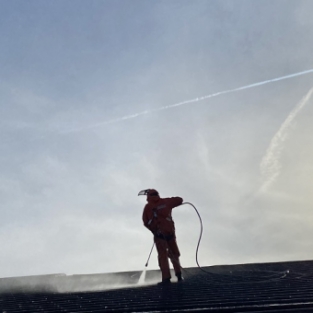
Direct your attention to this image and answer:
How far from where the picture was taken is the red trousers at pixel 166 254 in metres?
8.99

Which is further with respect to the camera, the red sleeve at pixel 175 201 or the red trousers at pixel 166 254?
the red sleeve at pixel 175 201

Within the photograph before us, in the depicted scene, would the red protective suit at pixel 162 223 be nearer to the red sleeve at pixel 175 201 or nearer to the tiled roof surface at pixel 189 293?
the red sleeve at pixel 175 201


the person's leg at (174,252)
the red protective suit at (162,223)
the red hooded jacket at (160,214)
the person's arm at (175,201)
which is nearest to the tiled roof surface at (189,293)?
the person's leg at (174,252)

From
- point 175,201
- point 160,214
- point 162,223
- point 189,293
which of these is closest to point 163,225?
point 162,223

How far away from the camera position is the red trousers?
899cm

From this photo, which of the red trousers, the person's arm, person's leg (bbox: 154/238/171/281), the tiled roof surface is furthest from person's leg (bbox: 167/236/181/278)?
the person's arm

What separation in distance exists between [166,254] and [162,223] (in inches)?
24.7

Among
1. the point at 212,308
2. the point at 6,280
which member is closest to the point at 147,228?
the point at 212,308

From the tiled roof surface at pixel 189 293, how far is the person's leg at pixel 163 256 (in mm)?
284

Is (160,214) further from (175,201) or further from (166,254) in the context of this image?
(166,254)

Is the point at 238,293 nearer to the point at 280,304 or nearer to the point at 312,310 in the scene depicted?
the point at 280,304

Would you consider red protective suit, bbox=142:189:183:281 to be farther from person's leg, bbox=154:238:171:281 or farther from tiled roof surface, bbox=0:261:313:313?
tiled roof surface, bbox=0:261:313:313

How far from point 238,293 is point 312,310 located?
5.83 ft

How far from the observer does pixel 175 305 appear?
6.50m
